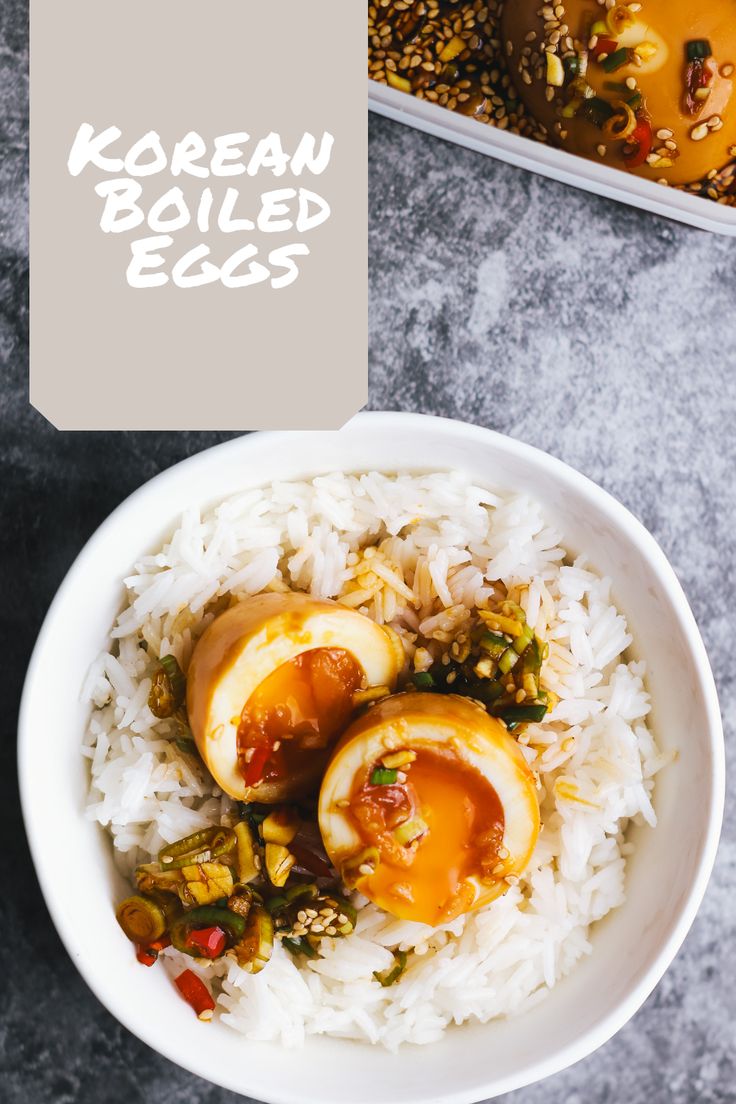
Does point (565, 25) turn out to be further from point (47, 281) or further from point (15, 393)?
point (15, 393)

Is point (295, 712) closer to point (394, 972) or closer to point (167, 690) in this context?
point (167, 690)

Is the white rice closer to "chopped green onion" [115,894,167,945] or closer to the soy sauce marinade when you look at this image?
"chopped green onion" [115,894,167,945]

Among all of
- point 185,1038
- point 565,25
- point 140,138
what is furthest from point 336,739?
point 565,25

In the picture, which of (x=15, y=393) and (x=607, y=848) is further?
(x=15, y=393)

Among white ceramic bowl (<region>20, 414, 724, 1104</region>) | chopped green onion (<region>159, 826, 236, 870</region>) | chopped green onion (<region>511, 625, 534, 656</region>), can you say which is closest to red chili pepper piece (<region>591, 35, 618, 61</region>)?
white ceramic bowl (<region>20, 414, 724, 1104</region>)

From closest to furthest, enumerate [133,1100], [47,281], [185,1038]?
[185,1038] < [47,281] < [133,1100]

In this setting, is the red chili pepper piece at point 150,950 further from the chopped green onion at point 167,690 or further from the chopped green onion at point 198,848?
the chopped green onion at point 167,690

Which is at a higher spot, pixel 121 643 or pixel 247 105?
pixel 247 105
